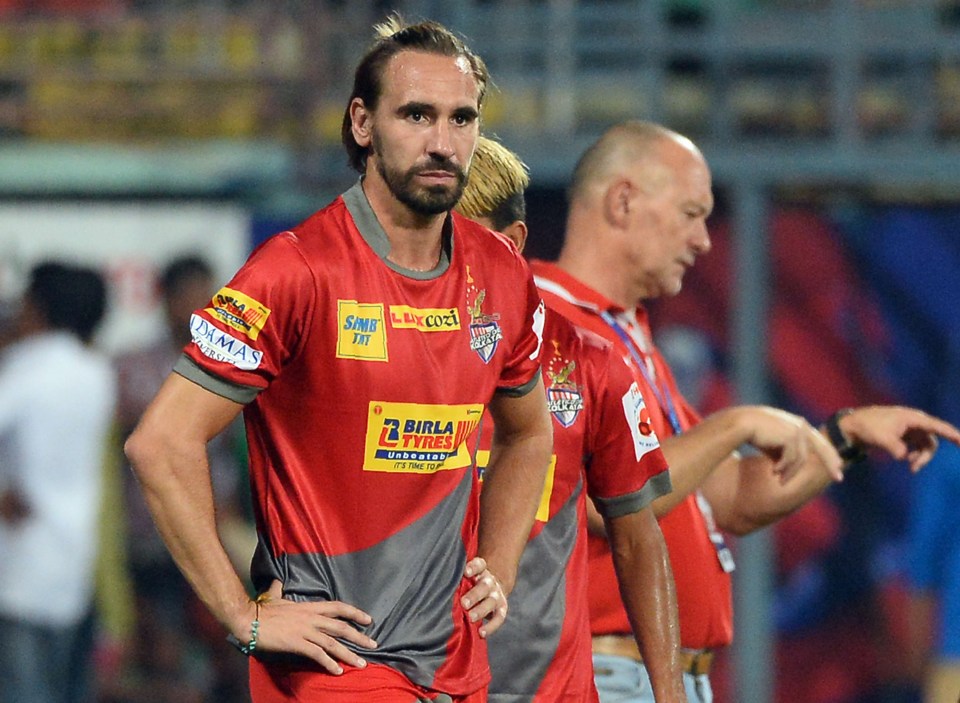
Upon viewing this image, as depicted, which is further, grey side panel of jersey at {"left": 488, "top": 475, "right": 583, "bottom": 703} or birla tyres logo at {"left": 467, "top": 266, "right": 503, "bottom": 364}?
grey side panel of jersey at {"left": 488, "top": 475, "right": 583, "bottom": 703}

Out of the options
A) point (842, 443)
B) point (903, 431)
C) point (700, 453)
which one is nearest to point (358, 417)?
point (700, 453)

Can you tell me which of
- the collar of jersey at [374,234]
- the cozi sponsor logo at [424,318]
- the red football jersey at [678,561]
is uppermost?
the collar of jersey at [374,234]

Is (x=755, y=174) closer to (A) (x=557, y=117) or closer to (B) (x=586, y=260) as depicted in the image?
(A) (x=557, y=117)

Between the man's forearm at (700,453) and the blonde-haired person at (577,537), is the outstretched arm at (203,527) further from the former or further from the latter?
the man's forearm at (700,453)

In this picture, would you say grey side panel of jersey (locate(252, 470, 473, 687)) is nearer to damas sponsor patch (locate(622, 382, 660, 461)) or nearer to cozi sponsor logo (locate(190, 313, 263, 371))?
cozi sponsor logo (locate(190, 313, 263, 371))

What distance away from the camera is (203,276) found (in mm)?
9312

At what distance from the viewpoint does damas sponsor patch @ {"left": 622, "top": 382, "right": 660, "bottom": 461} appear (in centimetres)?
378

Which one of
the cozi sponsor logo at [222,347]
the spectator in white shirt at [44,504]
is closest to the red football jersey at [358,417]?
the cozi sponsor logo at [222,347]

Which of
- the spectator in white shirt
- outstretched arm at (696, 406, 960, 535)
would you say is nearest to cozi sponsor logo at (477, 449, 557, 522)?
outstretched arm at (696, 406, 960, 535)

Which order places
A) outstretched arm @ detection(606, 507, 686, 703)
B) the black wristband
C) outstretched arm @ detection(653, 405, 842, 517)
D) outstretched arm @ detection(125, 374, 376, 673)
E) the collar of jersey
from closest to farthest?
outstretched arm @ detection(125, 374, 376, 673) → the collar of jersey → outstretched arm @ detection(606, 507, 686, 703) → outstretched arm @ detection(653, 405, 842, 517) → the black wristband

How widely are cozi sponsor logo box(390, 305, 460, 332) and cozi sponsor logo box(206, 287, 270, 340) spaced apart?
0.25m

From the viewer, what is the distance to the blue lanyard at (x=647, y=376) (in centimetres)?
449

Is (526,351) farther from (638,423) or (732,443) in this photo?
(732,443)

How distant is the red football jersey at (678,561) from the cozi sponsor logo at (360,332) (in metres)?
→ 1.24
